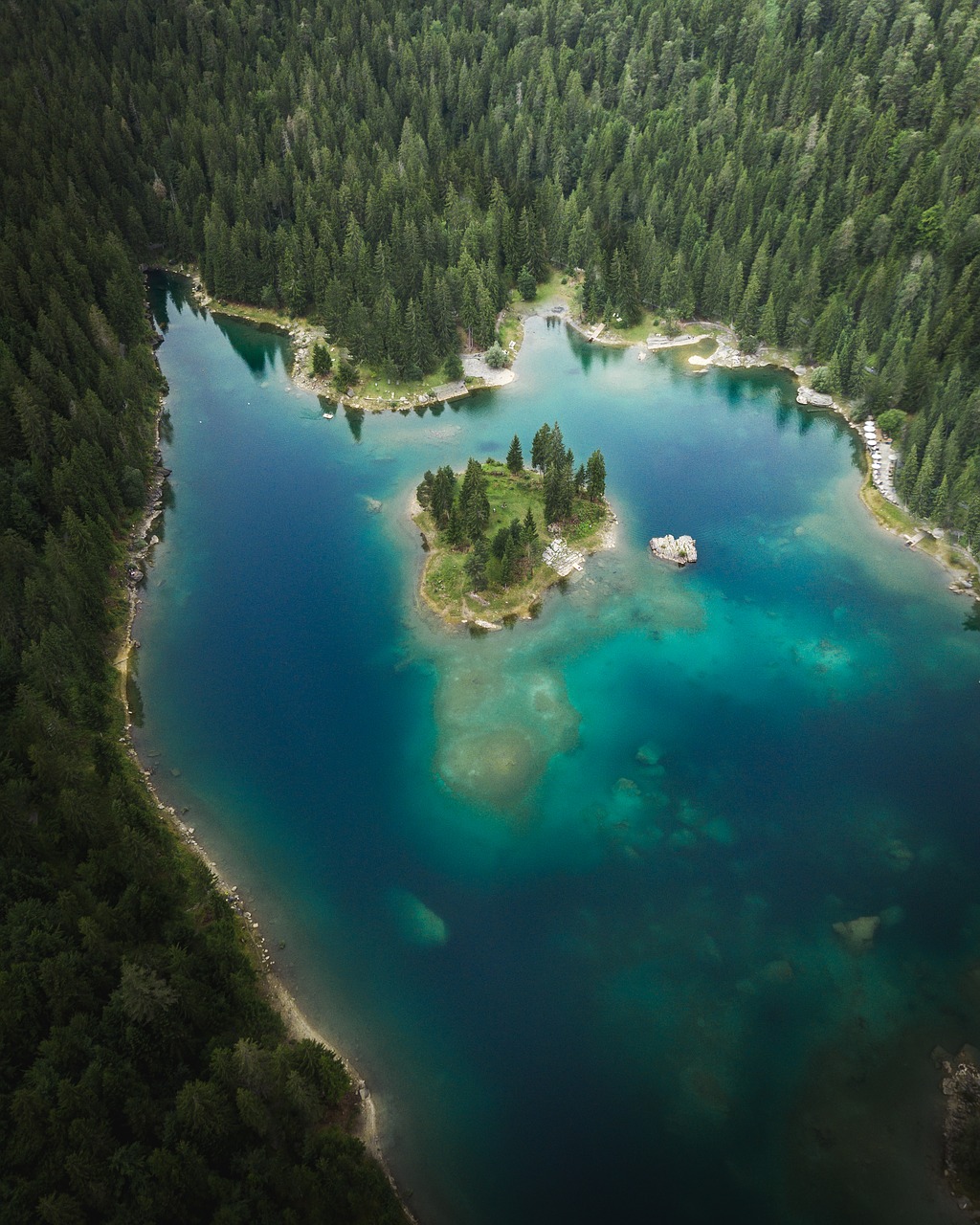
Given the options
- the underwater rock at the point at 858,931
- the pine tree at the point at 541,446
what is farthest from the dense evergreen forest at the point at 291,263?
the underwater rock at the point at 858,931

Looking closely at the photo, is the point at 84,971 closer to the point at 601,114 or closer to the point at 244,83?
the point at 601,114

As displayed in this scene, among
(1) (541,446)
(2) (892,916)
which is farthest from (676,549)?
(2) (892,916)

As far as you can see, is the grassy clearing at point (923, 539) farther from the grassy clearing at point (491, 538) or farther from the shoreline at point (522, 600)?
the grassy clearing at point (491, 538)

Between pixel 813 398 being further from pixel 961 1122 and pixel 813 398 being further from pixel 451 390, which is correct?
pixel 961 1122

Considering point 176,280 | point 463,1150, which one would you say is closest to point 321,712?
point 463,1150

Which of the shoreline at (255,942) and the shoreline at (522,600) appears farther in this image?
the shoreline at (522,600)

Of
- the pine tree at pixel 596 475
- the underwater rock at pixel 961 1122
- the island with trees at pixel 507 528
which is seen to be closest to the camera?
the underwater rock at pixel 961 1122

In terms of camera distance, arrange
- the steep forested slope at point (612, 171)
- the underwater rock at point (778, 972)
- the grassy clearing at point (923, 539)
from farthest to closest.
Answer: the steep forested slope at point (612, 171)
the grassy clearing at point (923, 539)
the underwater rock at point (778, 972)

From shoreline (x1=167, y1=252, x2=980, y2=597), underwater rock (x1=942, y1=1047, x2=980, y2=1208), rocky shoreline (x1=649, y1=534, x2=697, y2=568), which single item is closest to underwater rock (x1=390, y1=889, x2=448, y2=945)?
underwater rock (x1=942, y1=1047, x2=980, y2=1208)
